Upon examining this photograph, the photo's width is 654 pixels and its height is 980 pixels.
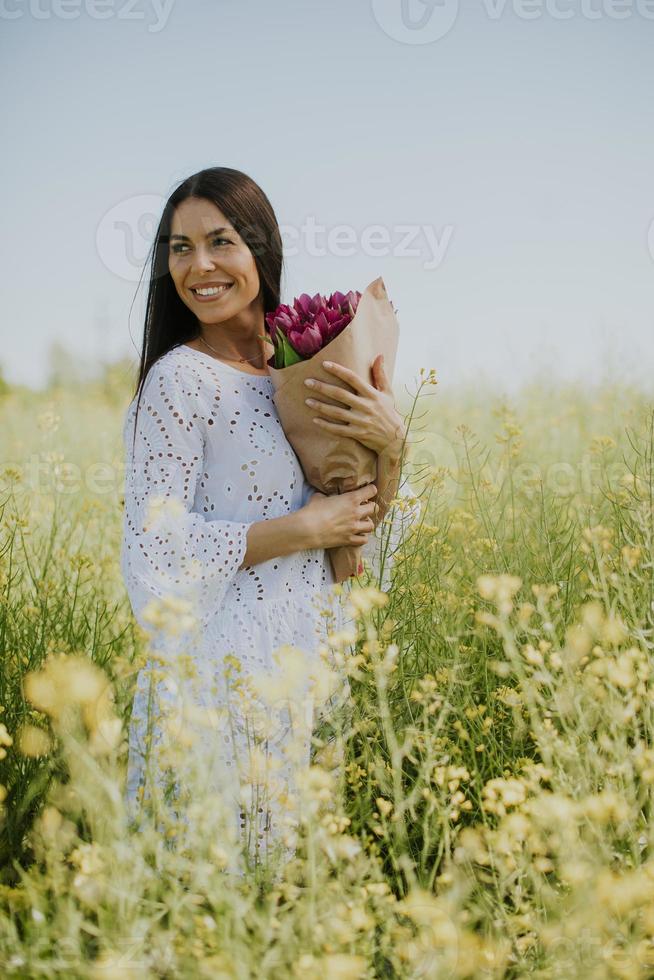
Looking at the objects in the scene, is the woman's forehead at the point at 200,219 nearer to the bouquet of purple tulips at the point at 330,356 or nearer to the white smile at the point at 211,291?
the white smile at the point at 211,291

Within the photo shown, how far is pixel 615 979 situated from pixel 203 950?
60 centimetres

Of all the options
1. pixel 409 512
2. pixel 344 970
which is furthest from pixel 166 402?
pixel 344 970

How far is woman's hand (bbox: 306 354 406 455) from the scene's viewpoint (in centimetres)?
173

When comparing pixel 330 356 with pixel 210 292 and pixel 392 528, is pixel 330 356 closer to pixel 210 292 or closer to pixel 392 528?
pixel 210 292

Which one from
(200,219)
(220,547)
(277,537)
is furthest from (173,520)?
(200,219)

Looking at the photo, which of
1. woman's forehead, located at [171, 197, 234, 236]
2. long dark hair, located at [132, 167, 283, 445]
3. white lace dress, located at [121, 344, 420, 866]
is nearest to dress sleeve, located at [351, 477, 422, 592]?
white lace dress, located at [121, 344, 420, 866]

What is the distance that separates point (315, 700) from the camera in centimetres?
152

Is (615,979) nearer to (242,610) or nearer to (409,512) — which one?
(242,610)

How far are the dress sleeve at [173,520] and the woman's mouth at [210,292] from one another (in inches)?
9.3

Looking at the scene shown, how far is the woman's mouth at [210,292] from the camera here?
1.94 metres

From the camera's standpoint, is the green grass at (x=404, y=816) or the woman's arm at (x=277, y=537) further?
the woman's arm at (x=277, y=537)

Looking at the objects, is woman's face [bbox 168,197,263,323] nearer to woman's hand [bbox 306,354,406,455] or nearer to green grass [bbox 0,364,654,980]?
woman's hand [bbox 306,354,406,455]

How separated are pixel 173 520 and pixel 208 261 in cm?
63

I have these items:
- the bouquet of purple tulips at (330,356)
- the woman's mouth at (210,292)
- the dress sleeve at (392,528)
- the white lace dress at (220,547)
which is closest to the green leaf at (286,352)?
the bouquet of purple tulips at (330,356)
